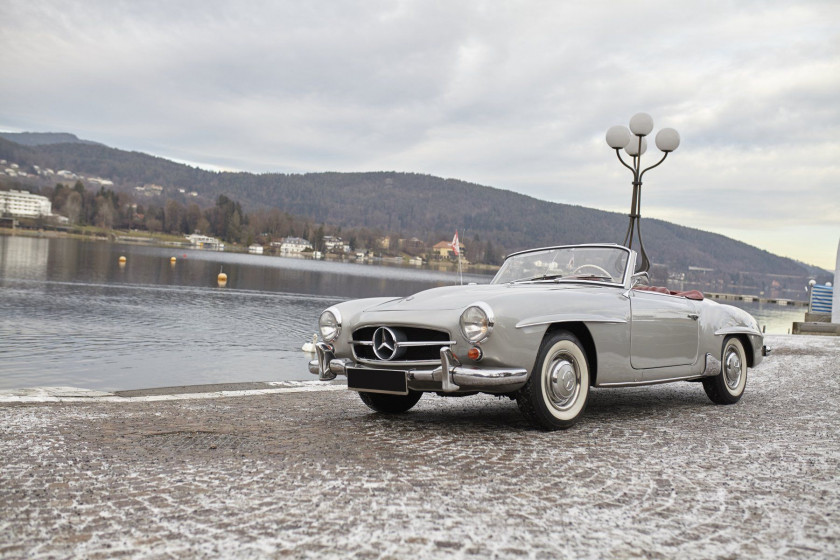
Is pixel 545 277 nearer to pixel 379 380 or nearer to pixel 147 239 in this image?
pixel 379 380

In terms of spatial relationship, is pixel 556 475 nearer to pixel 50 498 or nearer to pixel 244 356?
pixel 50 498

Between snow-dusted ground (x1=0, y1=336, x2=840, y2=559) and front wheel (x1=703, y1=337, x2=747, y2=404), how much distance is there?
0.67 m

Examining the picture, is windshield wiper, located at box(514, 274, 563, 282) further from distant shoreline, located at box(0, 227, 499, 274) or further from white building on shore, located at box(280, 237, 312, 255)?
white building on shore, located at box(280, 237, 312, 255)

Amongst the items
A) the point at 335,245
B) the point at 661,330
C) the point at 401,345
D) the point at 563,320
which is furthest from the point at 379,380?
the point at 335,245

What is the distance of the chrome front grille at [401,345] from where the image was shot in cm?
504

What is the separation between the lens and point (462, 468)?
4047 millimetres

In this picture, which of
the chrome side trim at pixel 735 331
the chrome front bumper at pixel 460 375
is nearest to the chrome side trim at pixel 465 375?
the chrome front bumper at pixel 460 375

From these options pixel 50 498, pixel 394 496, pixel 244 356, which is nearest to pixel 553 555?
pixel 394 496

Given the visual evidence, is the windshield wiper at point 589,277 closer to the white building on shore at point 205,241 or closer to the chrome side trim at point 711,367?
the chrome side trim at point 711,367

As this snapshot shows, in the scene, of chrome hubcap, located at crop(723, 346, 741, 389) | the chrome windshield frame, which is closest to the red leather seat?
the chrome windshield frame

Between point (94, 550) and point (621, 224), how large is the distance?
143734mm

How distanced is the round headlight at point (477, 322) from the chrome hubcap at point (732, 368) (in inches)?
137

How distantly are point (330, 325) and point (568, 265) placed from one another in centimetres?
238

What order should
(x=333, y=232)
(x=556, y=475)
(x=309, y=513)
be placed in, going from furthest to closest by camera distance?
(x=333, y=232)
(x=556, y=475)
(x=309, y=513)
